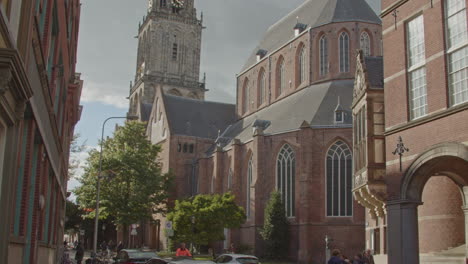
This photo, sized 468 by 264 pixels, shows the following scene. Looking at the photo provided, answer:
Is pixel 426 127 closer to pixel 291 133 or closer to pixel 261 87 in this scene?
pixel 291 133

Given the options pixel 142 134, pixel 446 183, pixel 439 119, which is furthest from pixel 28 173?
pixel 142 134

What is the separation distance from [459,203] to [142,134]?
34.4 m

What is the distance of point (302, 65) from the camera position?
4947 cm

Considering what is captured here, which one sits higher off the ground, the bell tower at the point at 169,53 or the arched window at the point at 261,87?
the bell tower at the point at 169,53

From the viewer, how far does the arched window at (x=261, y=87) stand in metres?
55.5

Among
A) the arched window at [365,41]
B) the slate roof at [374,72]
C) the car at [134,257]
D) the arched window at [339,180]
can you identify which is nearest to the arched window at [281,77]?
the arched window at [365,41]

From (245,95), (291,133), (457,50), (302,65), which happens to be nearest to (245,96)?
(245,95)

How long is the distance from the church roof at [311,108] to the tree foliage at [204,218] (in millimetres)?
7931

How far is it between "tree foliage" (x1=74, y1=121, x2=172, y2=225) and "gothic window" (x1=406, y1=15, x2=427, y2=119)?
3130 centimetres

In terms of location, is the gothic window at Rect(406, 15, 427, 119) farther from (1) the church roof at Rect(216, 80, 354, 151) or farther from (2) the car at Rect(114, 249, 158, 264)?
(1) the church roof at Rect(216, 80, 354, 151)

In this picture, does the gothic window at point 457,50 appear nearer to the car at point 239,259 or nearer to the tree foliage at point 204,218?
the car at point 239,259

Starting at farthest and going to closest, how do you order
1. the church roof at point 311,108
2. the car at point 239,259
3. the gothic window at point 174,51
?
the gothic window at point 174,51 → the church roof at point 311,108 → the car at point 239,259

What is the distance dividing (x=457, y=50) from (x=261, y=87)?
143 feet

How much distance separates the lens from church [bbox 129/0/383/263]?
40094 mm
